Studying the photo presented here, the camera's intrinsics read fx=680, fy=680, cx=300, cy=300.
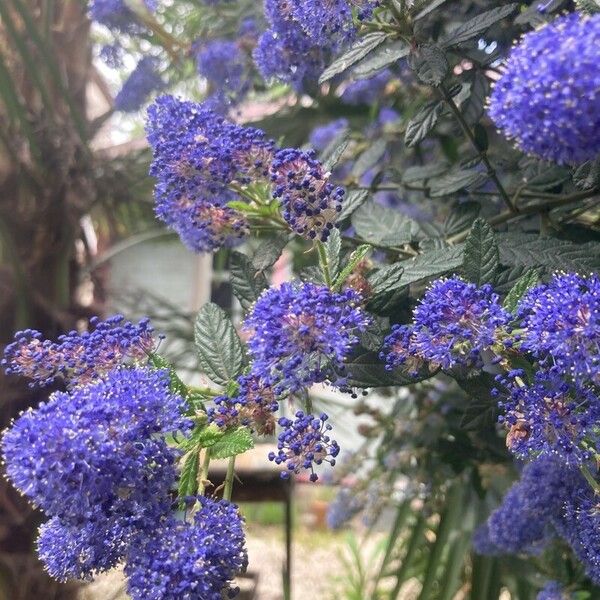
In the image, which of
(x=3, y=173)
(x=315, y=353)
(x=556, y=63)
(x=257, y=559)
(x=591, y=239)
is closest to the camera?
(x=556, y=63)

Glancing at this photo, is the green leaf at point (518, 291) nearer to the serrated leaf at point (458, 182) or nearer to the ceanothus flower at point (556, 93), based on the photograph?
the ceanothus flower at point (556, 93)

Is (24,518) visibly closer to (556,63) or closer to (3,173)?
(3,173)

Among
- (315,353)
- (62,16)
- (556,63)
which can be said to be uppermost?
(62,16)

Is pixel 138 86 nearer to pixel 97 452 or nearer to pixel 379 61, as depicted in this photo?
pixel 379 61

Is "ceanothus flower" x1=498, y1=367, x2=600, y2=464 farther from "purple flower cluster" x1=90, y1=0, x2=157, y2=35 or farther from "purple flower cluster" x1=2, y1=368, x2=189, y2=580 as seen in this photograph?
"purple flower cluster" x1=90, y1=0, x2=157, y2=35

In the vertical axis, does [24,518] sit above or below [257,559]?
above

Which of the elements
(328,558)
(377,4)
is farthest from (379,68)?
(328,558)

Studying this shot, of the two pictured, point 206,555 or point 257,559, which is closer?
point 206,555
